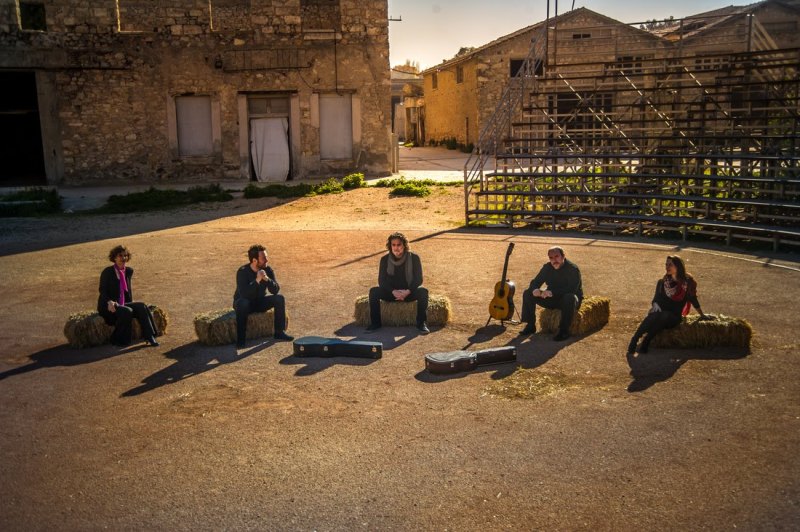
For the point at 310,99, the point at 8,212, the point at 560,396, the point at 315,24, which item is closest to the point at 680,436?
the point at 560,396

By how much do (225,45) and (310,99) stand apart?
11.3 feet

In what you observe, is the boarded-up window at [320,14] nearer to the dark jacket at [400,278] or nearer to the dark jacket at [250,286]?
the dark jacket at [400,278]

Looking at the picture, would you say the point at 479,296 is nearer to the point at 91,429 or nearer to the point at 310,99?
the point at 91,429

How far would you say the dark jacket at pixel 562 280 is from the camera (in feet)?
33.3

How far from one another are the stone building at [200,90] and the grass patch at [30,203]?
170 inches

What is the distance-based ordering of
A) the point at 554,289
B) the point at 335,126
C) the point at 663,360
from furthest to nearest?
the point at 335,126 < the point at 554,289 < the point at 663,360

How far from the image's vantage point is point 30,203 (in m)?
23.5

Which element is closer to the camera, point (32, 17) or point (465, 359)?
point (465, 359)

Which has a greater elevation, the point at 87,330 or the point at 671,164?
the point at 671,164

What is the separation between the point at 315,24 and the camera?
33.1 m

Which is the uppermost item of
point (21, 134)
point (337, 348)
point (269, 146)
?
point (21, 134)

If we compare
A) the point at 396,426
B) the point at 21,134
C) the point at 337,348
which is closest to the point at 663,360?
the point at 396,426

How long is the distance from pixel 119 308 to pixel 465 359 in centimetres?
436

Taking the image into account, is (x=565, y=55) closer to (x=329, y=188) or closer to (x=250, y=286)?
(x=329, y=188)
